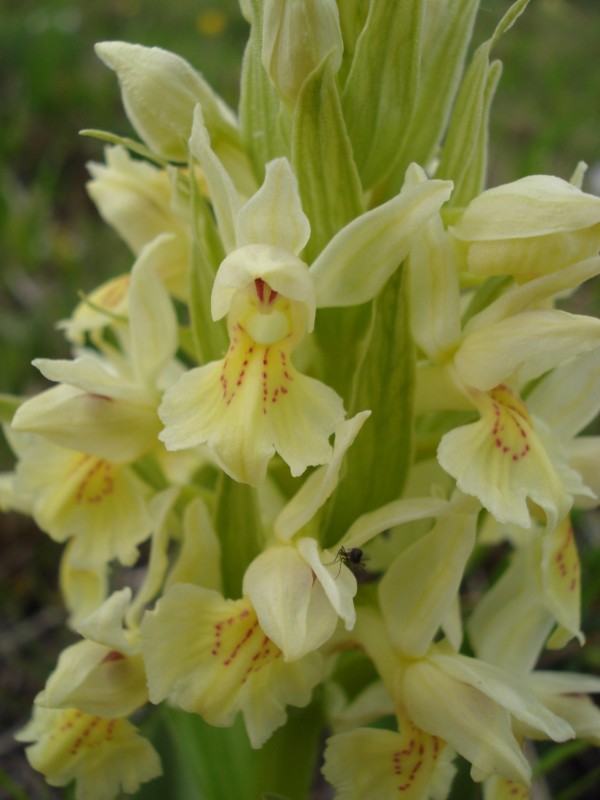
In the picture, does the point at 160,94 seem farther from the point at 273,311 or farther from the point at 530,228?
the point at 530,228

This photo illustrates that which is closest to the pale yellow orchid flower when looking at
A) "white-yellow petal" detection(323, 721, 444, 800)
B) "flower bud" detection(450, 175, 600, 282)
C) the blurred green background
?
"flower bud" detection(450, 175, 600, 282)

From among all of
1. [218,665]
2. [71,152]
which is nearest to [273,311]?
[218,665]

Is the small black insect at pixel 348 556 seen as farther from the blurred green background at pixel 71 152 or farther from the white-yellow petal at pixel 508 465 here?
the blurred green background at pixel 71 152

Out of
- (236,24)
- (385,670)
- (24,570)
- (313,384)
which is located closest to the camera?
(313,384)

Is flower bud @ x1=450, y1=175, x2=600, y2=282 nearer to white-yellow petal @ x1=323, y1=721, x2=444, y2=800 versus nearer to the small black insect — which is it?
the small black insect

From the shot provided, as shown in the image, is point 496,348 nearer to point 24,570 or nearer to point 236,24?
point 24,570

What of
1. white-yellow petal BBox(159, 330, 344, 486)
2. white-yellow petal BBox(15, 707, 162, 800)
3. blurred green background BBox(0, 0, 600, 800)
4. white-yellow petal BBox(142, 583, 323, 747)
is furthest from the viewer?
blurred green background BBox(0, 0, 600, 800)

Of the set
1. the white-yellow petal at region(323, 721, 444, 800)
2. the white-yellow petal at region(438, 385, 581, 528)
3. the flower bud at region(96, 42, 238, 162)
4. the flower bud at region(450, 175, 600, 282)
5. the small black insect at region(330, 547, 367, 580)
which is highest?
the flower bud at region(96, 42, 238, 162)

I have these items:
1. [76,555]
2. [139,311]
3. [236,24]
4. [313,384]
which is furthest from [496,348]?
[236,24]
